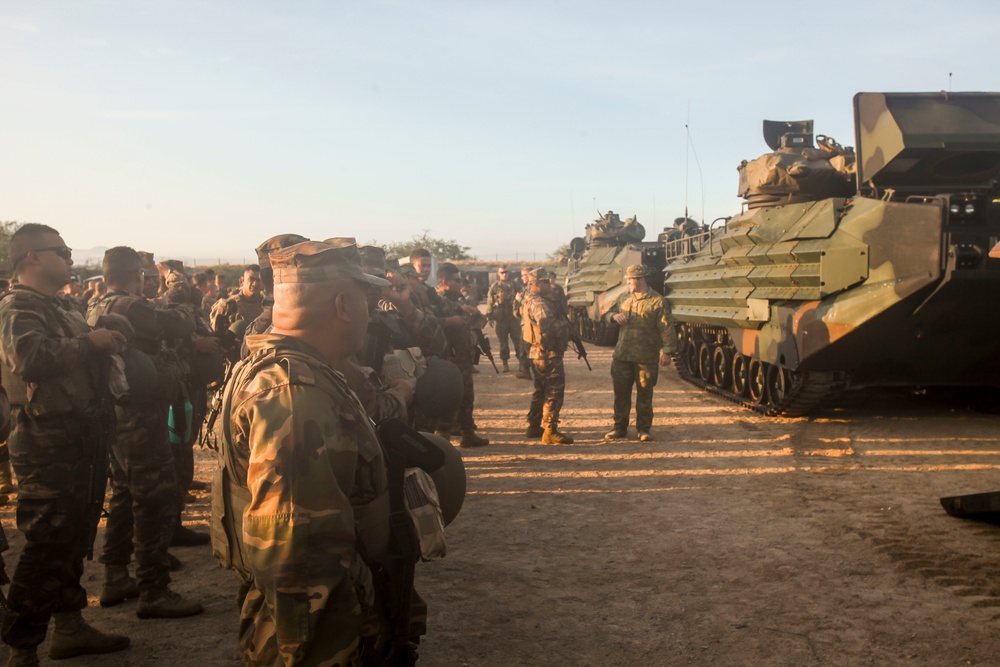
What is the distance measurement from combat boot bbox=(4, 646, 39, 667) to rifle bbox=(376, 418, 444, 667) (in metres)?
2.39

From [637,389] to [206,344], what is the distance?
483cm

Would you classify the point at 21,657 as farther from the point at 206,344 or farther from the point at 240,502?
the point at 206,344

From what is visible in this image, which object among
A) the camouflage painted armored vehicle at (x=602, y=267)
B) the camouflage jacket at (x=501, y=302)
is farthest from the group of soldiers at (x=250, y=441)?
the camouflage painted armored vehicle at (x=602, y=267)

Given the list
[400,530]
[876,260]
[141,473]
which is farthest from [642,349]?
[400,530]

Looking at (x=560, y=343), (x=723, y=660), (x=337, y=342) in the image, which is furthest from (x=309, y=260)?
(x=560, y=343)

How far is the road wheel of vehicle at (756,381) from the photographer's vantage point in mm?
10914

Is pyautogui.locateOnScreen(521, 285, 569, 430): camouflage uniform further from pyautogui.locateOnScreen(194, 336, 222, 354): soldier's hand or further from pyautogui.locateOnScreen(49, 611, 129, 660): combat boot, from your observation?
pyautogui.locateOnScreen(49, 611, 129, 660): combat boot

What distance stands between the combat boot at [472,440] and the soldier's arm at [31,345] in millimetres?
5419

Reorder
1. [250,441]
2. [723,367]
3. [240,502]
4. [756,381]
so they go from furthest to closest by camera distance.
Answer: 1. [723,367]
2. [756,381]
3. [240,502]
4. [250,441]

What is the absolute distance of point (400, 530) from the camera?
92.1 inches

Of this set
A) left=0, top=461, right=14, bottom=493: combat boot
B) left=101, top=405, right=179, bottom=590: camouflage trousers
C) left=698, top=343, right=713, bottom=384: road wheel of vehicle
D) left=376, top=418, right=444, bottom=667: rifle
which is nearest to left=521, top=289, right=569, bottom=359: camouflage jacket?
left=698, top=343, right=713, bottom=384: road wheel of vehicle

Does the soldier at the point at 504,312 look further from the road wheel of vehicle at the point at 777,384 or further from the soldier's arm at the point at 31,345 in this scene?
the soldier's arm at the point at 31,345

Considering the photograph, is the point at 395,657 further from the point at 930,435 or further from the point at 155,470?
the point at 930,435

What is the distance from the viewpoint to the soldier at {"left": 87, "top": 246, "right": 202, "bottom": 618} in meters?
4.61
